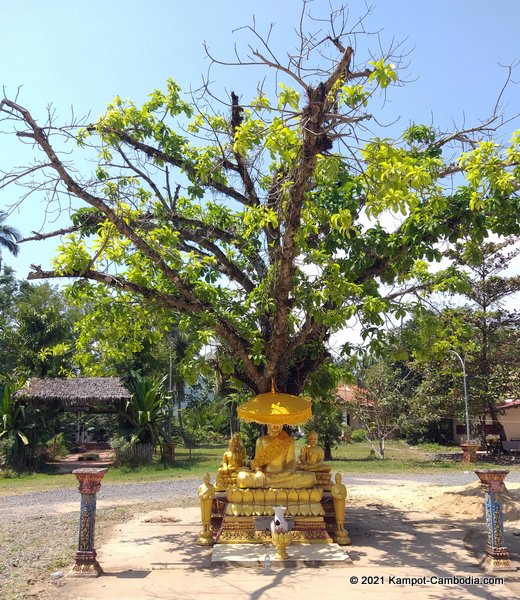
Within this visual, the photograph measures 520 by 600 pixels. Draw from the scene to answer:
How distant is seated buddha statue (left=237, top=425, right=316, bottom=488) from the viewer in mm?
8289

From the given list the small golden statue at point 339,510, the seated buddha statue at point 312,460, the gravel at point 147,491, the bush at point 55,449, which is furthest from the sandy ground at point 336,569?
the bush at point 55,449

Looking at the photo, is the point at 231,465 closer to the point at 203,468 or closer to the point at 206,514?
the point at 206,514

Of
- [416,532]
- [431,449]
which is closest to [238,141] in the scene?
Answer: [416,532]

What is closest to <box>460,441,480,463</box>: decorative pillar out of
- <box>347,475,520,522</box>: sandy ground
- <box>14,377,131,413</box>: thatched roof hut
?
<box>347,475,520,522</box>: sandy ground

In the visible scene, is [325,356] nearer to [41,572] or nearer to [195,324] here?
[195,324]

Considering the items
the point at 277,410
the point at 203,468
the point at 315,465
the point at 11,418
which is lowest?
the point at 203,468

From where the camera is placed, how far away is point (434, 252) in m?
7.16

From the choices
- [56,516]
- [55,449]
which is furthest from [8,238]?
[56,516]

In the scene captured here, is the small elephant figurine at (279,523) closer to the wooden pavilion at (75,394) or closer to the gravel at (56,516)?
the gravel at (56,516)

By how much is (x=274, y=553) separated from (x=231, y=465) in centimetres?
209

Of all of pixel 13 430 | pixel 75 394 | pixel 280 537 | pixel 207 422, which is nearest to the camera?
pixel 280 537

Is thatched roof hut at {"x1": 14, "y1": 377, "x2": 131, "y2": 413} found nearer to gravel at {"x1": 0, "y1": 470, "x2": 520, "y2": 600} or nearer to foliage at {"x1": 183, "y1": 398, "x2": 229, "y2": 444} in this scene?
gravel at {"x1": 0, "y1": 470, "x2": 520, "y2": 600}

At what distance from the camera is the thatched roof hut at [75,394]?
2127 centimetres

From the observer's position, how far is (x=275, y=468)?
8.46 m
